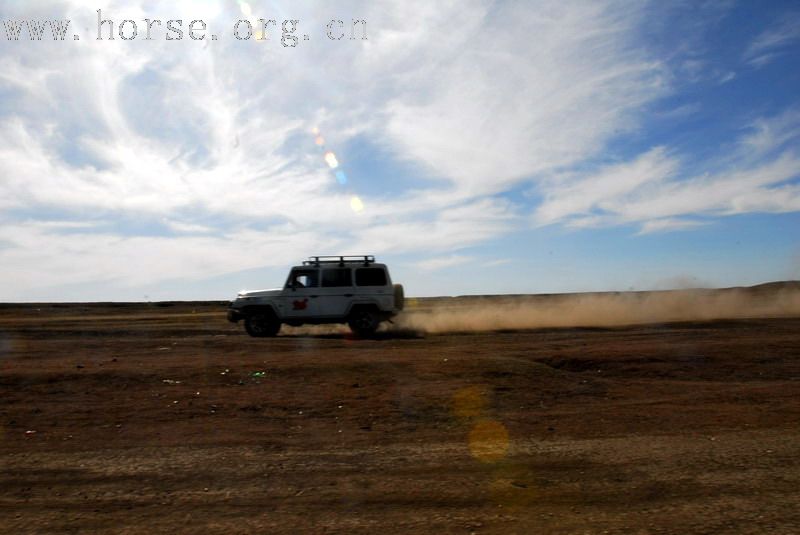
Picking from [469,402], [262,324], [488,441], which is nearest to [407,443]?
[488,441]

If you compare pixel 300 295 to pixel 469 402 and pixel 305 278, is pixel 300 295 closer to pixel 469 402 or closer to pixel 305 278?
pixel 305 278

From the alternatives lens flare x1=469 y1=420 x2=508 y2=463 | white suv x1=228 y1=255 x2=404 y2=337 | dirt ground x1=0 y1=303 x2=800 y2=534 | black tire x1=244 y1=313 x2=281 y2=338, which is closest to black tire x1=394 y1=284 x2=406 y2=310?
white suv x1=228 y1=255 x2=404 y2=337

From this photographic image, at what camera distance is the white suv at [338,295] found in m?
21.9

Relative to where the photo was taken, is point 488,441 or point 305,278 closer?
point 488,441

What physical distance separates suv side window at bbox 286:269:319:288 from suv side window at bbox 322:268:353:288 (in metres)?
0.27

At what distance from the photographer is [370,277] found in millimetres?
22016

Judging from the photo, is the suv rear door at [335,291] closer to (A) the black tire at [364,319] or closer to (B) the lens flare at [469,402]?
(A) the black tire at [364,319]

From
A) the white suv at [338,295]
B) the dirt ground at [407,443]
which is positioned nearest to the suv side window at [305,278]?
the white suv at [338,295]

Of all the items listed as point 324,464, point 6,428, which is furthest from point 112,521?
point 6,428

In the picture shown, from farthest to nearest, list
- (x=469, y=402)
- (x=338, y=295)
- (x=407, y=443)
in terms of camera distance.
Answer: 1. (x=338, y=295)
2. (x=469, y=402)
3. (x=407, y=443)

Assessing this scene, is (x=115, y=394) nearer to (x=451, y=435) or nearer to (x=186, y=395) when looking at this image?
(x=186, y=395)

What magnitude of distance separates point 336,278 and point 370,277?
1.15 metres

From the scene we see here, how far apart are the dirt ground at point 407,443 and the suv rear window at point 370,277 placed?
711cm

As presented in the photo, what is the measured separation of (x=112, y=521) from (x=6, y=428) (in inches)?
179
